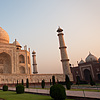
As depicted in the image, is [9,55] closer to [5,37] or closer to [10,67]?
[10,67]

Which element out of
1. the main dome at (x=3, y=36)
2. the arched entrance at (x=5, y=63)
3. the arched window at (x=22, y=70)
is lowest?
the arched window at (x=22, y=70)

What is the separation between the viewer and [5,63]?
29.2 meters

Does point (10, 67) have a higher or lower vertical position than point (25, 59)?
lower

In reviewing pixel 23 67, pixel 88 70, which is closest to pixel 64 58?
pixel 23 67

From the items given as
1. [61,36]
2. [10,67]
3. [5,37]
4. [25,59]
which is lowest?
[10,67]

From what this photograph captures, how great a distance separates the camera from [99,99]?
5.69 m

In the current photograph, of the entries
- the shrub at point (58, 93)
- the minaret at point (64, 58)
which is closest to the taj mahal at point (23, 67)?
the minaret at point (64, 58)

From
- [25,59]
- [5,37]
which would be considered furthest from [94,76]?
[5,37]

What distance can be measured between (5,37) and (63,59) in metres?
17.6

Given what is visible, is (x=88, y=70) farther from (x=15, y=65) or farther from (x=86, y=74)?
(x=15, y=65)

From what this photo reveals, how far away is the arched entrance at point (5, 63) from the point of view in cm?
2839

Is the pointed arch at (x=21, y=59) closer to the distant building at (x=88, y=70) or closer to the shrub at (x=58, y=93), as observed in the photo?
the distant building at (x=88, y=70)

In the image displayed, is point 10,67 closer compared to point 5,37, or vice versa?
point 10,67

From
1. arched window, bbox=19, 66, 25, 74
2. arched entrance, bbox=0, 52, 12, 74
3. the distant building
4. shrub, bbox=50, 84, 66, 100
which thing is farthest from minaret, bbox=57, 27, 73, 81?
shrub, bbox=50, 84, 66, 100
